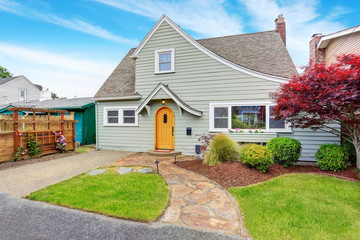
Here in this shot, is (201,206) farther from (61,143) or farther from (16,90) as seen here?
→ (16,90)

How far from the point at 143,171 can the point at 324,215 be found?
458cm

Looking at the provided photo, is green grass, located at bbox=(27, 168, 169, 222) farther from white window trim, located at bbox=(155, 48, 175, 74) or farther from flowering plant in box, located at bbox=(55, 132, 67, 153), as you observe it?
white window trim, located at bbox=(155, 48, 175, 74)

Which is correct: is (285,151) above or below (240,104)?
below

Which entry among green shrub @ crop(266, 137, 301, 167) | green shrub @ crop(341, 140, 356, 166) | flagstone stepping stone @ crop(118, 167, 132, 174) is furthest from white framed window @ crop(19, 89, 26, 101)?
green shrub @ crop(341, 140, 356, 166)

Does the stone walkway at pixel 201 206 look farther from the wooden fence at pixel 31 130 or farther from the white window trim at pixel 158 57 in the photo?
the wooden fence at pixel 31 130

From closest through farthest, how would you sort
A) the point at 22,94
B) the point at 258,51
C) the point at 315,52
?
the point at 258,51, the point at 315,52, the point at 22,94

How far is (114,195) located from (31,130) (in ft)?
22.5

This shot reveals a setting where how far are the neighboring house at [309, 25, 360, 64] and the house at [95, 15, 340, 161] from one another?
2.27 metres

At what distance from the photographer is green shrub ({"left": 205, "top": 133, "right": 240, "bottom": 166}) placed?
20.9 ft

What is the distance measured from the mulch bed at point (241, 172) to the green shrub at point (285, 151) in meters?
0.24

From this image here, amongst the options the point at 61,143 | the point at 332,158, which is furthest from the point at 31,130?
the point at 332,158

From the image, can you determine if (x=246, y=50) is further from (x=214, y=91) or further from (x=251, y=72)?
(x=214, y=91)

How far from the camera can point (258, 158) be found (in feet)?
18.0

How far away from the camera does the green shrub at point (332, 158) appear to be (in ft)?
18.5
